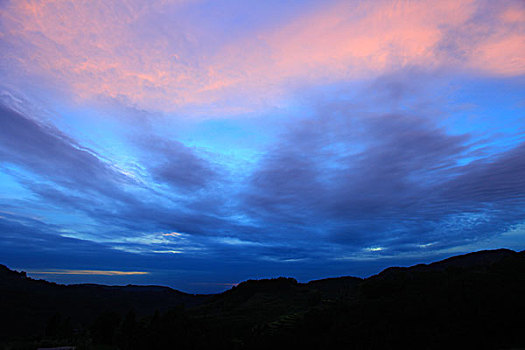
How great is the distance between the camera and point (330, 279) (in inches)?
3300

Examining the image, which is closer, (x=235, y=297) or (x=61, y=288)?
(x=235, y=297)

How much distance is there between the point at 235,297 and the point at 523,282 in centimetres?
7291

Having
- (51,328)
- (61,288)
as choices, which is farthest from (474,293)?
(61,288)

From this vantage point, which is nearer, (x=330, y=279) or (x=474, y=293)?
(x=474, y=293)

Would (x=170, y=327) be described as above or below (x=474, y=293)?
below

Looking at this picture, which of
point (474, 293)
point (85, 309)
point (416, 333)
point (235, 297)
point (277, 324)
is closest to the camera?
point (416, 333)

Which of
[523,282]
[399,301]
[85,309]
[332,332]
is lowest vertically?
[85,309]

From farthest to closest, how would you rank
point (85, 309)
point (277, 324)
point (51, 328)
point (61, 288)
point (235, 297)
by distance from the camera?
point (61, 288) < point (85, 309) < point (235, 297) < point (51, 328) < point (277, 324)

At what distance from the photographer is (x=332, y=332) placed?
52.1 feet

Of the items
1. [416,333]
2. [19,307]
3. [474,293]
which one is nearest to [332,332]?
[416,333]

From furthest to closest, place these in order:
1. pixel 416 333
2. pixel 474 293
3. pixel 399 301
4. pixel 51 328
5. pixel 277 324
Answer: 1. pixel 51 328
2. pixel 277 324
3. pixel 399 301
4. pixel 474 293
5. pixel 416 333

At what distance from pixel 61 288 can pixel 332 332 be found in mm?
139641

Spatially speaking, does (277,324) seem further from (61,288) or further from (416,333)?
(61,288)

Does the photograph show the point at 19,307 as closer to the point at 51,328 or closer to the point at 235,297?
the point at 51,328
